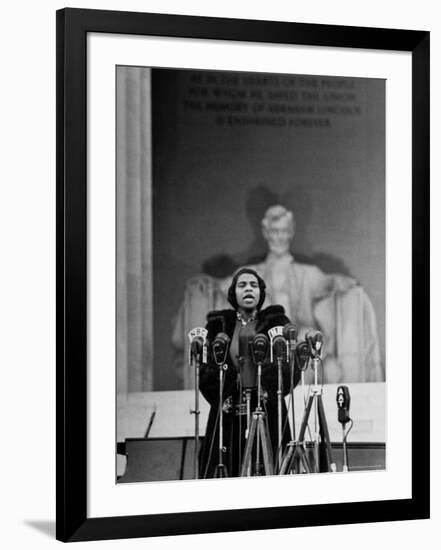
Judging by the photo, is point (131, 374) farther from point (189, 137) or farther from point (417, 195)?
point (417, 195)

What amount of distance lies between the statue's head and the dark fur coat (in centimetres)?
10

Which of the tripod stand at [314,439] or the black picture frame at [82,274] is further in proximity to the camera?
the tripod stand at [314,439]

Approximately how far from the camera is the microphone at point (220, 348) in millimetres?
2125

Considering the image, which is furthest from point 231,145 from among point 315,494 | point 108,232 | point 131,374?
point 315,494

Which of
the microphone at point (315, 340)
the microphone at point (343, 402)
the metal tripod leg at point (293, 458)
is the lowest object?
the metal tripod leg at point (293, 458)

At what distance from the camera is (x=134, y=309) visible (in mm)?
2076

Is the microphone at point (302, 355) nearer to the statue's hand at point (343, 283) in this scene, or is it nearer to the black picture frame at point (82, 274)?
the statue's hand at point (343, 283)

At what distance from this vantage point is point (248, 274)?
84.0 inches

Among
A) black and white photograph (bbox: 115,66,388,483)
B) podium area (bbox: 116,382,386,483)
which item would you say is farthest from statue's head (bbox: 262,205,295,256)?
podium area (bbox: 116,382,386,483)

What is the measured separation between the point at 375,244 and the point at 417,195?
11 cm

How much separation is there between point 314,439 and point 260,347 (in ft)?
0.58

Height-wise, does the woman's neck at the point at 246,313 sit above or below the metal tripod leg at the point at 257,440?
above

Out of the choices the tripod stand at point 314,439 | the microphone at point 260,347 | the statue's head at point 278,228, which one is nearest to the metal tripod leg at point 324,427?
the tripod stand at point 314,439

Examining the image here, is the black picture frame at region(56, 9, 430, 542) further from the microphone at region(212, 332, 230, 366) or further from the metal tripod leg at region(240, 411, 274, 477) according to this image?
the microphone at region(212, 332, 230, 366)
